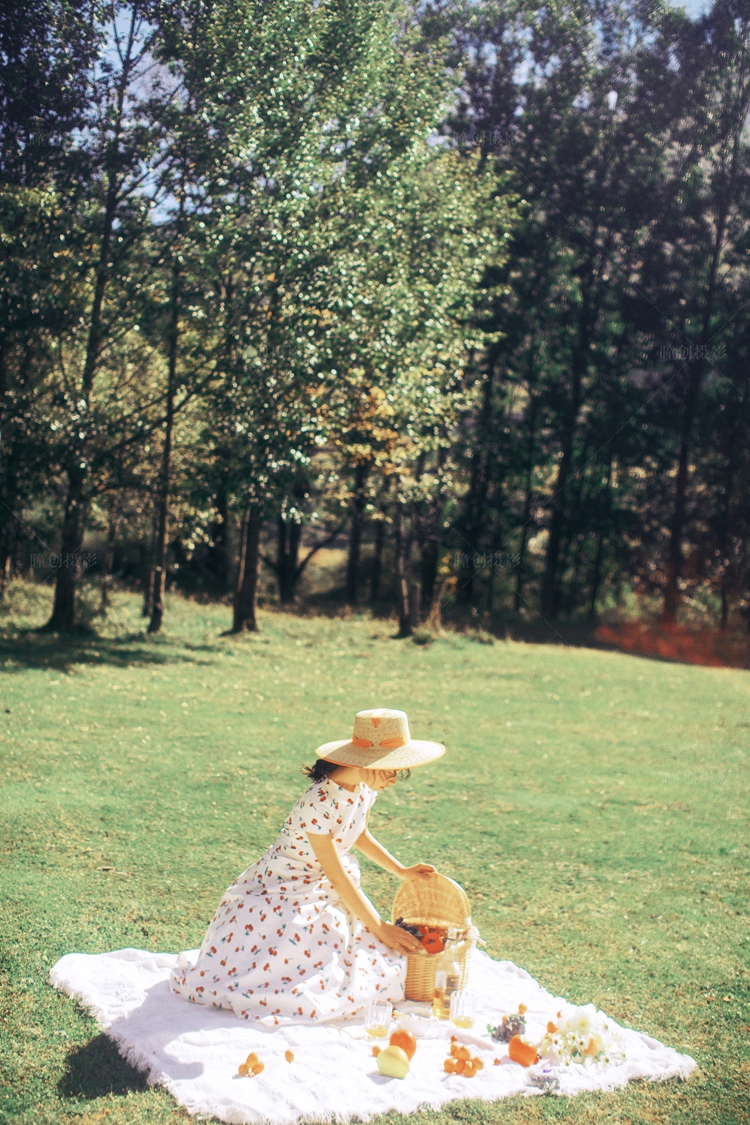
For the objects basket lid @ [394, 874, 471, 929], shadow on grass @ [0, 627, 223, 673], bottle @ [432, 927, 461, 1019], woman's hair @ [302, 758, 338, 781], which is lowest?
bottle @ [432, 927, 461, 1019]

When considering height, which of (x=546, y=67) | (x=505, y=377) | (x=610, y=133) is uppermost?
(x=546, y=67)

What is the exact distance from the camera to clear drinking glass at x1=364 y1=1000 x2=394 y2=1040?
4.23 metres

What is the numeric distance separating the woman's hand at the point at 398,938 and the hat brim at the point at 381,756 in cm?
82

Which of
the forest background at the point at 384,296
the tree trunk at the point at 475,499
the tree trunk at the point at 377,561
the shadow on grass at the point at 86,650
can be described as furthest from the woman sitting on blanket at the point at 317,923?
the tree trunk at the point at 377,561

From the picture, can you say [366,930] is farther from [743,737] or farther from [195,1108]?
[743,737]

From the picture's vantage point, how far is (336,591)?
34.4 metres

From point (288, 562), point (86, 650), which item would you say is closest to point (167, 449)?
point (86, 650)

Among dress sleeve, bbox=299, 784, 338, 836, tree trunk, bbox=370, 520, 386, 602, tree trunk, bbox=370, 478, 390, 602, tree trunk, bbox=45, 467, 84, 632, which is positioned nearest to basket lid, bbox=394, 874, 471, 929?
dress sleeve, bbox=299, 784, 338, 836

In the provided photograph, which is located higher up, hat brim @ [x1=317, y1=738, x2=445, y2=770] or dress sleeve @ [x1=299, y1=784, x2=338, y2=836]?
hat brim @ [x1=317, y1=738, x2=445, y2=770]

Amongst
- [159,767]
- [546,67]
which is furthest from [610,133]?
[159,767]

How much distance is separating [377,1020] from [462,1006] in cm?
46

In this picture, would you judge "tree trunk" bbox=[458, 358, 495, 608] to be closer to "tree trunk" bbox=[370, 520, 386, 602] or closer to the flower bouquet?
"tree trunk" bbox=[370, 520, 386, 602]

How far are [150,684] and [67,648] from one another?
2478mm

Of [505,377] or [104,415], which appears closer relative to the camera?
[104,415]
